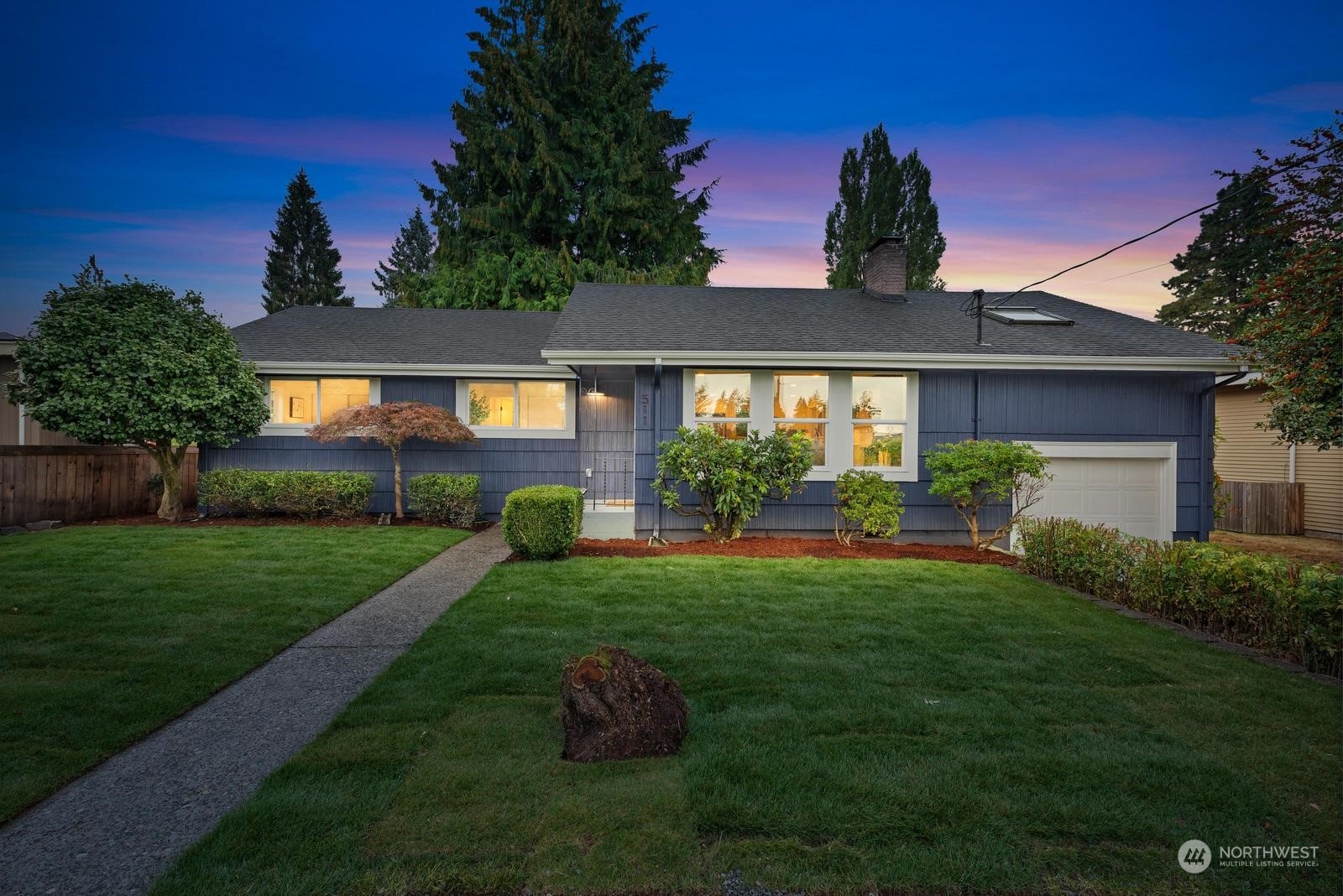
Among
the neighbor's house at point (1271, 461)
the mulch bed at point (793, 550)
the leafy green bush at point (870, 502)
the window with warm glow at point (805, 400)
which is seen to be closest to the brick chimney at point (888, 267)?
the window with warm glow at point (805, 400)

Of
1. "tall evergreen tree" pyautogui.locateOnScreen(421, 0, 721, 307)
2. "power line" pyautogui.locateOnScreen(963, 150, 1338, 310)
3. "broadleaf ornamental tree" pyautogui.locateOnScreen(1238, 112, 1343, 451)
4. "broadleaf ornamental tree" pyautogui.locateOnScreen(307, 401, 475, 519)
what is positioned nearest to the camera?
"power line" pyautogui.locateOnScreen(963, 150, 1338, 310)

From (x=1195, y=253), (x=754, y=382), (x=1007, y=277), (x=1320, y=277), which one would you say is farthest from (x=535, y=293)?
(x=1195, y=253)

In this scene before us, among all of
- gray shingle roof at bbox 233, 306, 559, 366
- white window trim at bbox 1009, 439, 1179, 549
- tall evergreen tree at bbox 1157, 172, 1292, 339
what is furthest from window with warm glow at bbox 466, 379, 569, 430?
tall evergreen tree at bbox 1157, 172, 1292, 339

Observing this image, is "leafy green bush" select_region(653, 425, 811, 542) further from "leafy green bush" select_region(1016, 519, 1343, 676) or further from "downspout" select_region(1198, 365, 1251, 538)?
"downspout" select_region(1198, 365, 1251, 538)

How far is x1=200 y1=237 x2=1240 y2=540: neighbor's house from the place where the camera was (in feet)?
32.2

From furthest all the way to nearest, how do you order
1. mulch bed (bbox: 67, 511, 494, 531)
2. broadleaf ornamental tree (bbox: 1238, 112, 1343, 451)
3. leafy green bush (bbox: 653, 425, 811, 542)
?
mulch bed (bbox: 67, 511, 494, 531) → leafy green bush (bbox: 653, 425, 811, 542) → broadleaf ornamental tree (bbox: 1238, 112, 1343, 451)

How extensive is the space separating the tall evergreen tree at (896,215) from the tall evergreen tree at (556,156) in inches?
429

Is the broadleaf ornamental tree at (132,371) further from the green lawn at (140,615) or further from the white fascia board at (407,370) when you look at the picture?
the green lawn at (140,615)

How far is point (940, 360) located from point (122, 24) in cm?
1785

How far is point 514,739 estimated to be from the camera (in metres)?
3.29

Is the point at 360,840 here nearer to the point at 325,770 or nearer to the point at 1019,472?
the point at 325,770

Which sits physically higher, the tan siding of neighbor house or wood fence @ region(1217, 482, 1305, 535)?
the tan siding of neighbor house

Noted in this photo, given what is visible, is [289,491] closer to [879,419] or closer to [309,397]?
[309,397]

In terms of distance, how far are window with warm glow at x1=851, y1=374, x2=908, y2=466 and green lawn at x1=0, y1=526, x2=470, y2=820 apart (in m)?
6.92
